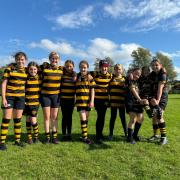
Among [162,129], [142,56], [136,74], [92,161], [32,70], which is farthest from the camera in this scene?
[142,56]

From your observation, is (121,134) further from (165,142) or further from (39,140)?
(39,140)

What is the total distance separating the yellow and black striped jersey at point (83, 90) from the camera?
25.0 feet

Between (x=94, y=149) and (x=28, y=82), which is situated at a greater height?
(x=28, y=82)

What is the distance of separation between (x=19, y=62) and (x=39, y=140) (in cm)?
221

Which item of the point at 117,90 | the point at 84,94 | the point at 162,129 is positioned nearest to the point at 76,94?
the point at 84,94

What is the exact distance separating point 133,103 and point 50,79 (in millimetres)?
2277

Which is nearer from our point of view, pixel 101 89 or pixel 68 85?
pixel 68 85

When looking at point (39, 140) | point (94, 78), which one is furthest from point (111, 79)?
point (39, 140)

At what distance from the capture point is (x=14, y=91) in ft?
23.1

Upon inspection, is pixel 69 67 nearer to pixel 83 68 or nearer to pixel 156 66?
pixel 83 68

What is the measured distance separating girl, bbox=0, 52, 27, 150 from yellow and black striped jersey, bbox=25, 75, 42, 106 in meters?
0.17

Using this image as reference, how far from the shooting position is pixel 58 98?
25.0 feet

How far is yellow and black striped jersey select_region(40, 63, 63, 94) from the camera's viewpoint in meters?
7.40

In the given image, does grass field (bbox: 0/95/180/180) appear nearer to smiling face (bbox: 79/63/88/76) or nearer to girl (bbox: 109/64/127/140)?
girl (bbox: 109/64/127/140)
